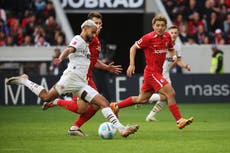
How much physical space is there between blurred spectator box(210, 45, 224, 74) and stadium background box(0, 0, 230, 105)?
105cm

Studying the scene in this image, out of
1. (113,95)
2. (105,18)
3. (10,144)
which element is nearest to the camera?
(10,144)

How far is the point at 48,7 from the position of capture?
2855 centimetres

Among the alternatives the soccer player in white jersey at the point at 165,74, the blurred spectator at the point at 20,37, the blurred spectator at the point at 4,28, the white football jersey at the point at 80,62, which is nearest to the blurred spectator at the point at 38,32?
the blurred spectator at the point at 20,37

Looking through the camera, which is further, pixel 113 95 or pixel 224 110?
pixel 113 95

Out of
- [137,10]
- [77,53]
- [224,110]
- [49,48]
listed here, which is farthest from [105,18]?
[77,53]

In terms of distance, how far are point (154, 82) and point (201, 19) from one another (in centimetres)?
1465

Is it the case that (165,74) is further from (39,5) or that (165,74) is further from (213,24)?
(213,24)

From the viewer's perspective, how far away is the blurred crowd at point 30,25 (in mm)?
27703

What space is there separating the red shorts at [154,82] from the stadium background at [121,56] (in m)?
9.76

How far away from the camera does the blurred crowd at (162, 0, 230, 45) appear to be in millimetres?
29328

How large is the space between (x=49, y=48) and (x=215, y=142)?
50.2 ft

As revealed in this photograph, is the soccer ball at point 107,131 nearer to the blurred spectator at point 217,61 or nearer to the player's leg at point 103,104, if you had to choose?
the player's leg at point 103,104

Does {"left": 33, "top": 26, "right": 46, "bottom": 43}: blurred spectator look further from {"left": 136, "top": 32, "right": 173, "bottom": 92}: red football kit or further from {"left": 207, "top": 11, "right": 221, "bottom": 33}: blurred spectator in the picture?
{"left": 136, "top": 32, "right": 173, "bottom": 92}: red football kit

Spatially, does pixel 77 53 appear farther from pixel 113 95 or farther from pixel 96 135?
pixel 113 95
